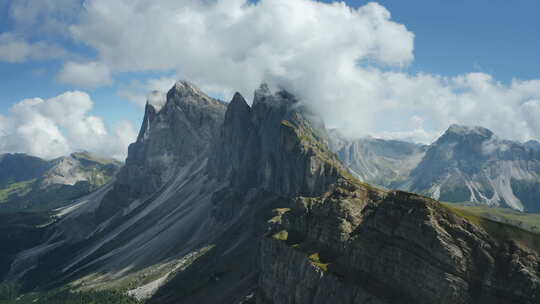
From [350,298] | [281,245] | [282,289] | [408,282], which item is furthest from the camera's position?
[281,245]

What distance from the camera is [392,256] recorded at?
93250 mm

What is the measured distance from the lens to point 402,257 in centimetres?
9075

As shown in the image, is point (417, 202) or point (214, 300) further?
point (214, 300)

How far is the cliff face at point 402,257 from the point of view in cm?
7819

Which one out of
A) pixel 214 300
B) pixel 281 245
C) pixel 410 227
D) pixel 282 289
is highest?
pixel 410 227

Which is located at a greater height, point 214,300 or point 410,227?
point 410,227

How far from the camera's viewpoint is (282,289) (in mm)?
134250

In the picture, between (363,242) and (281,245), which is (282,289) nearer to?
(281,245)

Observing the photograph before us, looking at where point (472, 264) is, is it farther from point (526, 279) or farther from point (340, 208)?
point (340, 208)

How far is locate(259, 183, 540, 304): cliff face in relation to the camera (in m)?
78.2

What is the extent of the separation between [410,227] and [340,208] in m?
33.4

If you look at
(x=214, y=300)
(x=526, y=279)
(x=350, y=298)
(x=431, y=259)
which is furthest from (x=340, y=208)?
(x=214, y=300)

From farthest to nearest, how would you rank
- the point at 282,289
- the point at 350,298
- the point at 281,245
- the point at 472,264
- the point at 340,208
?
the point at 281,245 < the point at 282,289 < the point at 340,208 < the point at 350,298 < the point at 472,264

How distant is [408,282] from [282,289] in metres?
55.9
